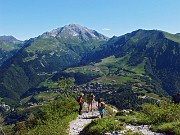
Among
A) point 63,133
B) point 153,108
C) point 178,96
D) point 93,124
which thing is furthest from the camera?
point 178,96

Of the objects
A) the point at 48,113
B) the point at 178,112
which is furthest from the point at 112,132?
the point at 48,113

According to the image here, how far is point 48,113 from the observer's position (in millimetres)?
52125

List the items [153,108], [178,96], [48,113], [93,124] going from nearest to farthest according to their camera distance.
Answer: [93,124] < [153,108] < [48,113] < [178,96]

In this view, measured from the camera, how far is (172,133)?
31.2m

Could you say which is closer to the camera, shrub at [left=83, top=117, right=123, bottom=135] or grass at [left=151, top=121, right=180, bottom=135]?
grass at [left=151, top=121, right=180, bottom=135]

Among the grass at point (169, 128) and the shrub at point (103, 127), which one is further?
the shrub at point (103, 127)

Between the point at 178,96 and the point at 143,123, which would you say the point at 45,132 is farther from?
the point at 178,96

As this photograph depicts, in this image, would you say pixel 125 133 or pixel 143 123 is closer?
pixel 125 133

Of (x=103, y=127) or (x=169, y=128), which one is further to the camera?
(x=103, y=127)

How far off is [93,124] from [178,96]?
73.1 metres

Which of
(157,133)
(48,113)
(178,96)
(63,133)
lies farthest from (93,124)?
(178,96)

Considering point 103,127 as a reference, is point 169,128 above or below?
below

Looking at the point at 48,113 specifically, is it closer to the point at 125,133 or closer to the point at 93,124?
the point at 93,124

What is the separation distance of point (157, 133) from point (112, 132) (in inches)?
180
